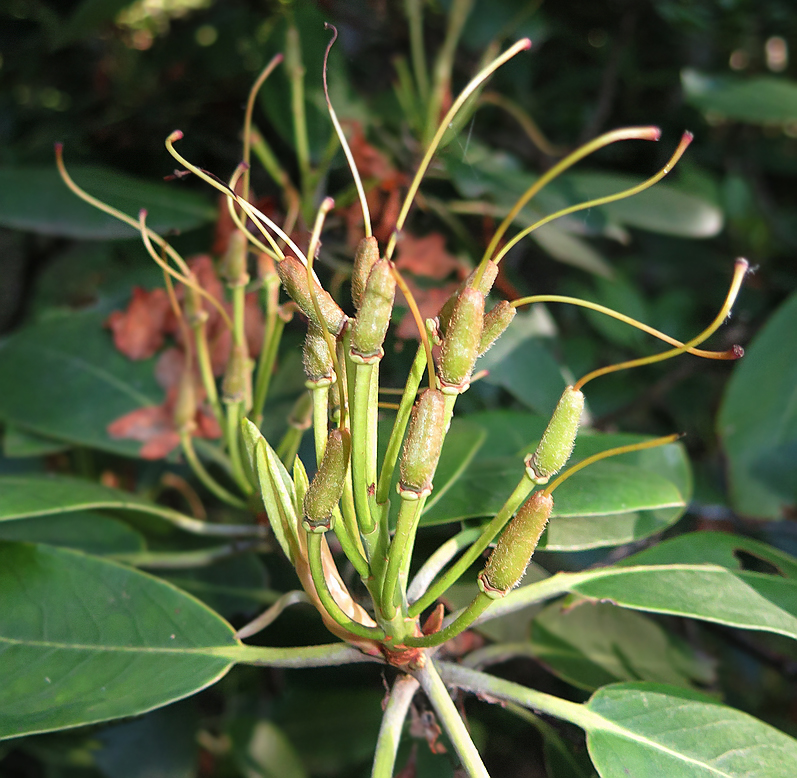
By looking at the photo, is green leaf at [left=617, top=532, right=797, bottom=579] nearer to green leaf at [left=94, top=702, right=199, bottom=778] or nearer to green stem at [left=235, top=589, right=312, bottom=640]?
green stem at [left=235, top=589, right=312, bottom=640]

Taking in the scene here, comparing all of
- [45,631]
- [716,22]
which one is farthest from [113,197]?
[716,22]

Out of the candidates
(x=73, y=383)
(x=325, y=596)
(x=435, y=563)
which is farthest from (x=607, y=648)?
(x=73, y=383)

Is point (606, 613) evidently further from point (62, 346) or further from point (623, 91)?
point (623, 91)

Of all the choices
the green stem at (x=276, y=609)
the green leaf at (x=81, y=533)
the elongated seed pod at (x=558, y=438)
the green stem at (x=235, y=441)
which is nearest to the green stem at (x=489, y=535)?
the elongated seed pod at (x=558, y=438)

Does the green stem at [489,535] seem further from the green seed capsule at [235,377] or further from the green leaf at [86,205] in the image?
the green leaf at [86,205]

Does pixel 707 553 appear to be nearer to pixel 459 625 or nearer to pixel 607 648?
pixel 607 648
